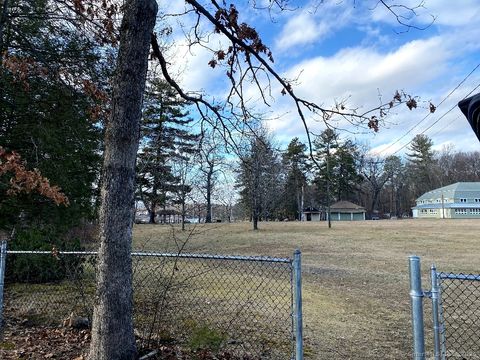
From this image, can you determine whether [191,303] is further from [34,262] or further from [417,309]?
[417,309]

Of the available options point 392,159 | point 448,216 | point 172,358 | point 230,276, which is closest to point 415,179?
point 392,159

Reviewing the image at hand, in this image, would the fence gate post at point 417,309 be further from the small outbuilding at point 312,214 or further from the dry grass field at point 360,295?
the small outbuilding at point 312,214

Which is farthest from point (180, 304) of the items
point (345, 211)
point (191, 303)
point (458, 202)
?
point (458, 202)

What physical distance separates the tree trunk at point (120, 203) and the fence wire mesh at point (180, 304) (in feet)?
2.85

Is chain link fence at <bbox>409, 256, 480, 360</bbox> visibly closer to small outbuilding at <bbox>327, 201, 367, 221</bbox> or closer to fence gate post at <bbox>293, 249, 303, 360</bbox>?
fence gate post at <bbox>293, 249, 303, 360</bbox>

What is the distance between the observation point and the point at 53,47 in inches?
376

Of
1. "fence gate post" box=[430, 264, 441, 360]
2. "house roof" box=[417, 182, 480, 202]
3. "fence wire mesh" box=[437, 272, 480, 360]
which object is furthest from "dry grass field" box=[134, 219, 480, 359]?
"house roof" box=[417, 182, 480, 202]

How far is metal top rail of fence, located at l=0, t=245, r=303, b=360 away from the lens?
4645 millimetres

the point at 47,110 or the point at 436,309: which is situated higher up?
the point at 47,110

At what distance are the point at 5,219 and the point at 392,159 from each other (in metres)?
83.1

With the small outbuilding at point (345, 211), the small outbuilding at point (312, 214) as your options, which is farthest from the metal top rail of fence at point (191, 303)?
the small outbuilding at point (345, 211)

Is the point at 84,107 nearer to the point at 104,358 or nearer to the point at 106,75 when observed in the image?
the point at 106,75

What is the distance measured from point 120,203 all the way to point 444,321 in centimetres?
544

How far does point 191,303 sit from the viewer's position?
25.2ft
